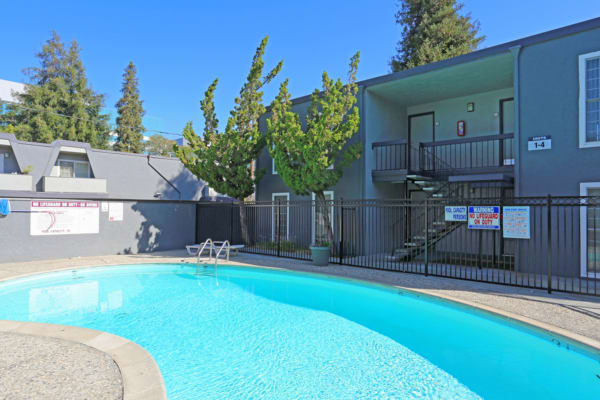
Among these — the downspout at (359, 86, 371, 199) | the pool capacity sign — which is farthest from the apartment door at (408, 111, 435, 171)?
the pool capacity sign

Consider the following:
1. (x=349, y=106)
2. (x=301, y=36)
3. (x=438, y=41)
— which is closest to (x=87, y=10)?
(x=301, y=36)

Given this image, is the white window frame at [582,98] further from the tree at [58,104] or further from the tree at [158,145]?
the tree at [158,145]

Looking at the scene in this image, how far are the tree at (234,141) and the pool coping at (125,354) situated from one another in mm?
9371

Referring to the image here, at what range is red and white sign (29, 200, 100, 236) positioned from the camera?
11.6 meters

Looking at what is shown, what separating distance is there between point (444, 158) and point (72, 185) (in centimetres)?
2013

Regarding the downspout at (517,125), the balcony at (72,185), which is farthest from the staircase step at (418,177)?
the balcony at (72,185)

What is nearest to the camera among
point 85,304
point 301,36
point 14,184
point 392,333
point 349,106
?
point 392,333

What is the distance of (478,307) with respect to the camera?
633 cm

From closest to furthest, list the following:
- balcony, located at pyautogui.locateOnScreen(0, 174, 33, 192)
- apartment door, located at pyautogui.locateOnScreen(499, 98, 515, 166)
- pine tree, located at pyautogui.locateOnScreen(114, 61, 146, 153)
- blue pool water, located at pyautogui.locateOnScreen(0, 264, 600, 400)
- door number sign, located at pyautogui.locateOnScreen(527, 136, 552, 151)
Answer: blue pool water, located at pyautogui.locateOnScreen(0, 264, 600, 400), door number sign, located at pyautogui.locateOnScreen(527, 136, 552, 151), apartment door, located at pyautogui.locateOnScreen(499, 98, 515, 166), balcony, located at pyautogui.locateOnScreen(0, 174, 33, 192), pine tree, located at pyautogui.locateOnScreen(114, 61, 146, 153)

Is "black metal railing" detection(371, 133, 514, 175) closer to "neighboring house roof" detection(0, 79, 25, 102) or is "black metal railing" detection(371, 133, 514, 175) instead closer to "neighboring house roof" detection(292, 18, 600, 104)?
"neighboring house roof" detection(292, 18, 600, 104)

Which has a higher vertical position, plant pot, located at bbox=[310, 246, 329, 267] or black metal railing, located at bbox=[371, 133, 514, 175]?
black metal railing, located at bbox=[371, 133, 514, 175]

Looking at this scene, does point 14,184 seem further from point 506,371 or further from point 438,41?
point 438,41

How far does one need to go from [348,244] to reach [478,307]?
22.3 feet

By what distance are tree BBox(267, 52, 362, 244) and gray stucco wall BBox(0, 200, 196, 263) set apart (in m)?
5.47
